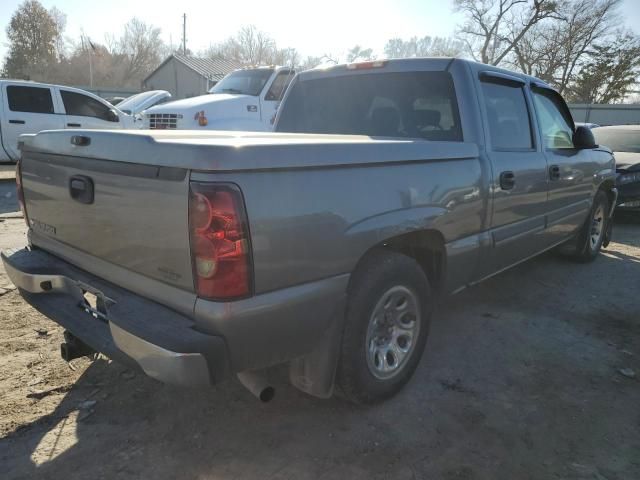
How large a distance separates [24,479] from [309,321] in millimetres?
1438

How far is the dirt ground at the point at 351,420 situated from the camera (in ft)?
7.45

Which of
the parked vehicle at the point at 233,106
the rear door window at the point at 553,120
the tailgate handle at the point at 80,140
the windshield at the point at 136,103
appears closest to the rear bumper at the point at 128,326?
the tailgate handle at the point at 80,140

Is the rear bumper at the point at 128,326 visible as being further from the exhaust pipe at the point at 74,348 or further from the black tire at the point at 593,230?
the black tire at the point at 593,230

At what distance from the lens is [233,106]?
9.20 meters

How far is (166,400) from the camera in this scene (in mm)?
2758

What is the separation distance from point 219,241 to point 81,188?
0.93 m

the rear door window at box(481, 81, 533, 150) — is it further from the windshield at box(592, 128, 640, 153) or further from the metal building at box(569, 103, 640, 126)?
the metal building at box(569, 103, 640, 126)

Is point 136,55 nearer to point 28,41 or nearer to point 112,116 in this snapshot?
point 28,41

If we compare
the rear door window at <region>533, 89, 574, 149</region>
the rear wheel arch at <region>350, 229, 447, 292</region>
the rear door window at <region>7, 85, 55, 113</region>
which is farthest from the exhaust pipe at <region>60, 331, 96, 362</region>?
the rear door window at <region>7, 85, 55, 113</region>

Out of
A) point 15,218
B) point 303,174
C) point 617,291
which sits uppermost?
point 303,174

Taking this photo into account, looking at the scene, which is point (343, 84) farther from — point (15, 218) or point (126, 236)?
point (15, 218)

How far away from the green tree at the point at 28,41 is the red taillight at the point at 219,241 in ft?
244

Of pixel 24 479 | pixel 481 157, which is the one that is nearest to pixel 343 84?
pixel 481 157

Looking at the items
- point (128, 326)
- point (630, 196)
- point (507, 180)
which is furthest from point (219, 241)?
point (630, 196)
